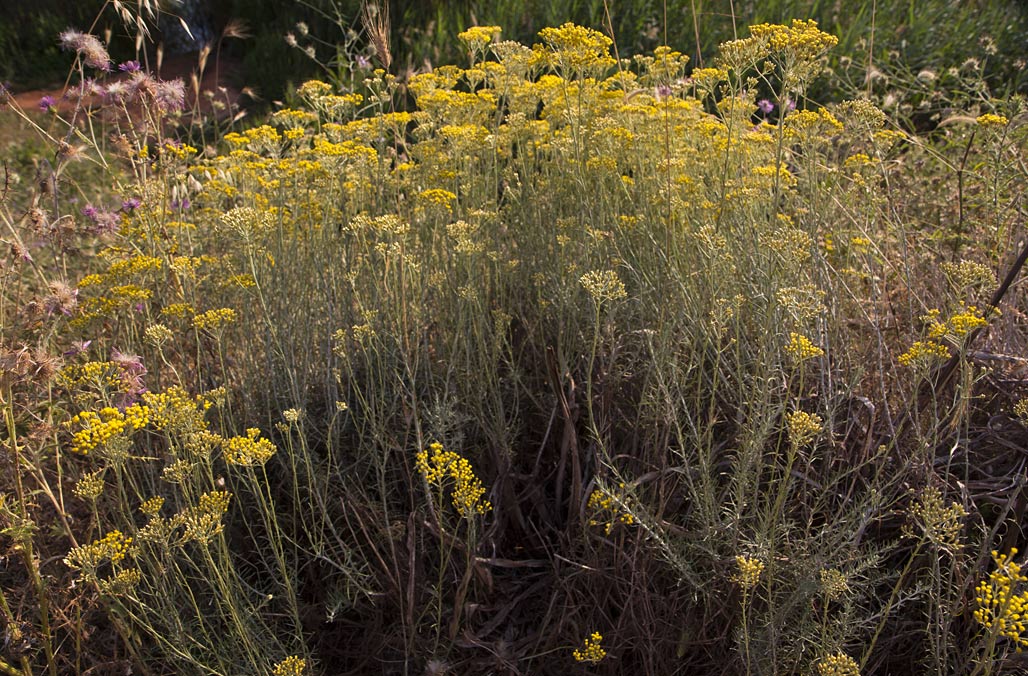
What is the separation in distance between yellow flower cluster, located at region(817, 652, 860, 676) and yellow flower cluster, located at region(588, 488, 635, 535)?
45cm

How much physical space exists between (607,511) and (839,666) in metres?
0.69

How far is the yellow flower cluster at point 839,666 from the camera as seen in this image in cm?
155

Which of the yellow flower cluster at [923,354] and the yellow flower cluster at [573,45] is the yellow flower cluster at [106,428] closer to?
the yellow flower cluster at [573,45]

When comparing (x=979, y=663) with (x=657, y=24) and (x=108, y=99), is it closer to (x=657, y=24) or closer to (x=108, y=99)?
(x=108, y=99)

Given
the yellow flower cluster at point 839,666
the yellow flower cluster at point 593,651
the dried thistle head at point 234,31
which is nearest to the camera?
the yellow flower cluster at point 839,666

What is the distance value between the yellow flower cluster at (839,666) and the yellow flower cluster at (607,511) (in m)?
0.45

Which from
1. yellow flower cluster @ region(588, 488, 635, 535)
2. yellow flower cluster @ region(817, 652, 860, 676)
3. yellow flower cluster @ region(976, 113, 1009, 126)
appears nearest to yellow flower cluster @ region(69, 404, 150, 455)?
yellow flower cluster @ region(588, 488, 635, 535)

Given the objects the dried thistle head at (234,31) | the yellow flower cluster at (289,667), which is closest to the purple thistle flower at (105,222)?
the dried thistle head at (234,31)

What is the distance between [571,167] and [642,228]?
0.43 metres

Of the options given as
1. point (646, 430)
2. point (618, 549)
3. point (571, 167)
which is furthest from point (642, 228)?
point (618, 549)

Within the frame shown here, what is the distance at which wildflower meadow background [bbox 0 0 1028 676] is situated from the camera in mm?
1856

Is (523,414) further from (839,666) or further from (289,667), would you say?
(839,666)

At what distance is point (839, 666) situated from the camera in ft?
5.11

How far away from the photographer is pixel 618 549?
1977 mm
